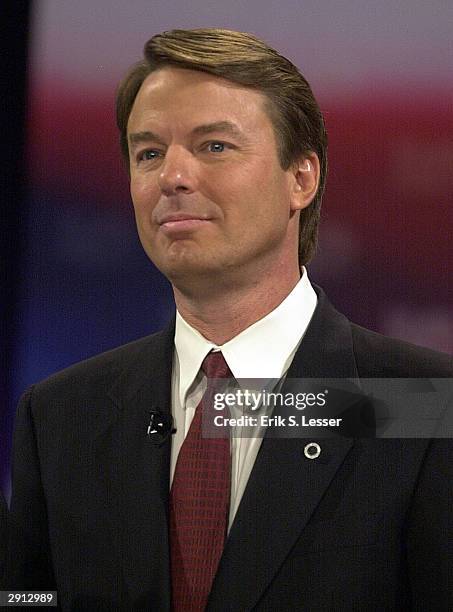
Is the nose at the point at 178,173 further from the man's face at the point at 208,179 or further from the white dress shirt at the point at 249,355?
the white dress shirt at the point at 249,355

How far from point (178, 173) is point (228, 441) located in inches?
17.3

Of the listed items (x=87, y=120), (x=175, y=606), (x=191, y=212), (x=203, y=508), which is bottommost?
(x=175, y=606)

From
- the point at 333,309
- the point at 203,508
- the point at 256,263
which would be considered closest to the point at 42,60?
the point at 256,263

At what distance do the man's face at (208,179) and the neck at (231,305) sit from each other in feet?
0.10

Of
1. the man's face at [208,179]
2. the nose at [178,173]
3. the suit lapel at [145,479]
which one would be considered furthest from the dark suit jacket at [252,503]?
the nose at [178,173]

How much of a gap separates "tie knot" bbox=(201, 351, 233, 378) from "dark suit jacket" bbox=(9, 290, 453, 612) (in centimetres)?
8

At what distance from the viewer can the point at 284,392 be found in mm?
1592

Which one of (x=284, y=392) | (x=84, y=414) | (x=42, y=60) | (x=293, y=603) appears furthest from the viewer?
(x=42, y=60)

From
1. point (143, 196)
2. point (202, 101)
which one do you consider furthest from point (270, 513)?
point (202, 101)

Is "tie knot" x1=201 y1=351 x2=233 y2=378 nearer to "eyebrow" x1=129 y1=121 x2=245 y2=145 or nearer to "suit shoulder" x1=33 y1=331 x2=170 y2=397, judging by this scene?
"suit shoulder" x1=33 y1=331 x2=170 y2=397

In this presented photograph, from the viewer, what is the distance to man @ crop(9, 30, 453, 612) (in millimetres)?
1485

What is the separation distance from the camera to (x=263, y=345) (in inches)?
63.6

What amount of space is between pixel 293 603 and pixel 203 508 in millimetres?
202

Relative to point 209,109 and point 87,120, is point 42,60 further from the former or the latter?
point 209,109
